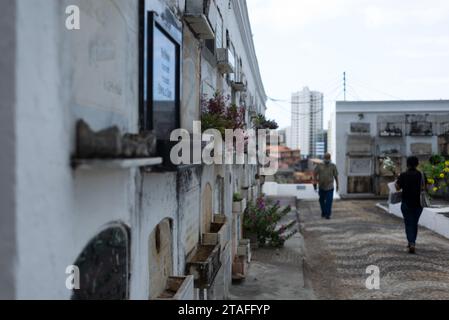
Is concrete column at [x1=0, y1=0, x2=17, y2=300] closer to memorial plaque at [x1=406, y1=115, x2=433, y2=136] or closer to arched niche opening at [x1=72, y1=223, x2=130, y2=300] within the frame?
arched niche opening at [x1=72, y1=223, x2=130, y2=300]

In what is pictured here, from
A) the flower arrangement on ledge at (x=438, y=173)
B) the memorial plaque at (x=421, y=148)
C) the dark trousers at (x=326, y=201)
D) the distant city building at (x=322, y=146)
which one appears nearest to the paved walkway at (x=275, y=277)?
the dark trousers at (x=326, y=201)

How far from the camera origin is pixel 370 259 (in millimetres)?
8086

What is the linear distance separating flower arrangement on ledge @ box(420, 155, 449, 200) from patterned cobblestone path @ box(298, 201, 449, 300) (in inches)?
77.4

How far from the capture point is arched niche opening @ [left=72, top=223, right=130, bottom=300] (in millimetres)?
2215

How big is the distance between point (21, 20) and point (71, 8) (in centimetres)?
46

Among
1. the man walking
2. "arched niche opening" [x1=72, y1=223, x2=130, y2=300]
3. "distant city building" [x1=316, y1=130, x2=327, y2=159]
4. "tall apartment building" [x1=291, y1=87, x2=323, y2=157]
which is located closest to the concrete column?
"arched niche opening" [x1=72, y1=223, x2=130, y2=300]

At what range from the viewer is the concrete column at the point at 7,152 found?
1.61m

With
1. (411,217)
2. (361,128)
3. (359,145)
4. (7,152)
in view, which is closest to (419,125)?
(361,128)

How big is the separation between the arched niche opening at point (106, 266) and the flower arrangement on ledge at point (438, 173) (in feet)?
35.3

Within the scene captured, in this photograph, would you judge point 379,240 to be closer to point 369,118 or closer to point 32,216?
point 32,216

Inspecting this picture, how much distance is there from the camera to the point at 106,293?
246cm

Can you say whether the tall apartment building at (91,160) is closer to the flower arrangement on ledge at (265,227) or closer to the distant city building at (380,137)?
the flower arrangement on ledge at (265,227)

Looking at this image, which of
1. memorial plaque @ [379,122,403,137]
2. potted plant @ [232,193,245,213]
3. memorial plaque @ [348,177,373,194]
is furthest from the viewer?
memorial plaque @ [348,177,373,194]

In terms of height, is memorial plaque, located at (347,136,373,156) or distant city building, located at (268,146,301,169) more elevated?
memorial plaque, located at (347,136,373,156)
